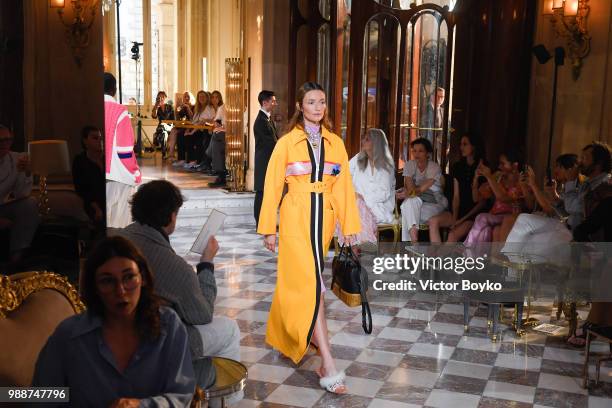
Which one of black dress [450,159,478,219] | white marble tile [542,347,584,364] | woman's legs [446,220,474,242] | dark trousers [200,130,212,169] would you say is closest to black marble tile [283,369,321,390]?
white marble tile [542,347,584,364]

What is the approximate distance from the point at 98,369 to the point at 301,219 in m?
2.26

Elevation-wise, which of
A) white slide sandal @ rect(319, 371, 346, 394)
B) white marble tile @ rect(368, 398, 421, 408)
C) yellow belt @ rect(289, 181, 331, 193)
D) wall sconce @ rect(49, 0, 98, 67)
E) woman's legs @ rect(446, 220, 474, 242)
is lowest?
white marble tile @ rect(368, 398, 421, 408)

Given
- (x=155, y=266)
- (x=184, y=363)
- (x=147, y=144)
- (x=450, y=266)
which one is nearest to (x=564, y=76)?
Answer: (x=450, y=266)

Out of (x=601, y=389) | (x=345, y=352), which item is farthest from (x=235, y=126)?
(x=601, y=389)

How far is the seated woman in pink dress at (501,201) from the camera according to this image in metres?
6.16

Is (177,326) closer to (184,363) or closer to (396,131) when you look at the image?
(184,363)

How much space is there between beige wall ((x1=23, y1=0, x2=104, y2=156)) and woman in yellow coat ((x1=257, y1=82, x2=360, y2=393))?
1528mm

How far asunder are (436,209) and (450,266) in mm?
580

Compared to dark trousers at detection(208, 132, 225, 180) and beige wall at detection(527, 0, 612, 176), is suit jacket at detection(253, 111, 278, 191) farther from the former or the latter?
dark trousers at detection(208, 132, 225, 180)

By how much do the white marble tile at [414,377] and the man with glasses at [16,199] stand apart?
7.83 feet

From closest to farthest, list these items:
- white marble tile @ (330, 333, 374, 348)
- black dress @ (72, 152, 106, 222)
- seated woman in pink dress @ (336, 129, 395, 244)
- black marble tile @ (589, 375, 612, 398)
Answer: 1. black dress @ (72, 152, 106, 222)
2. black marble tile @ (589, 375, 612, 398)
3. white marble tile @ (330, 333, 374, 348)
4. seated woman in pink dress @ (336, 129, 395, 244)

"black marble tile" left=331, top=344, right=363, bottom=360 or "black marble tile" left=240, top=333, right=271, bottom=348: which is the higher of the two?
"black marble tile" left=331, top=344, right=363, bottom=360

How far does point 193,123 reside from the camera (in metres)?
14.0

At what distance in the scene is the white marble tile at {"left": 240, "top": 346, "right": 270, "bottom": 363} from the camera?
4697mm
